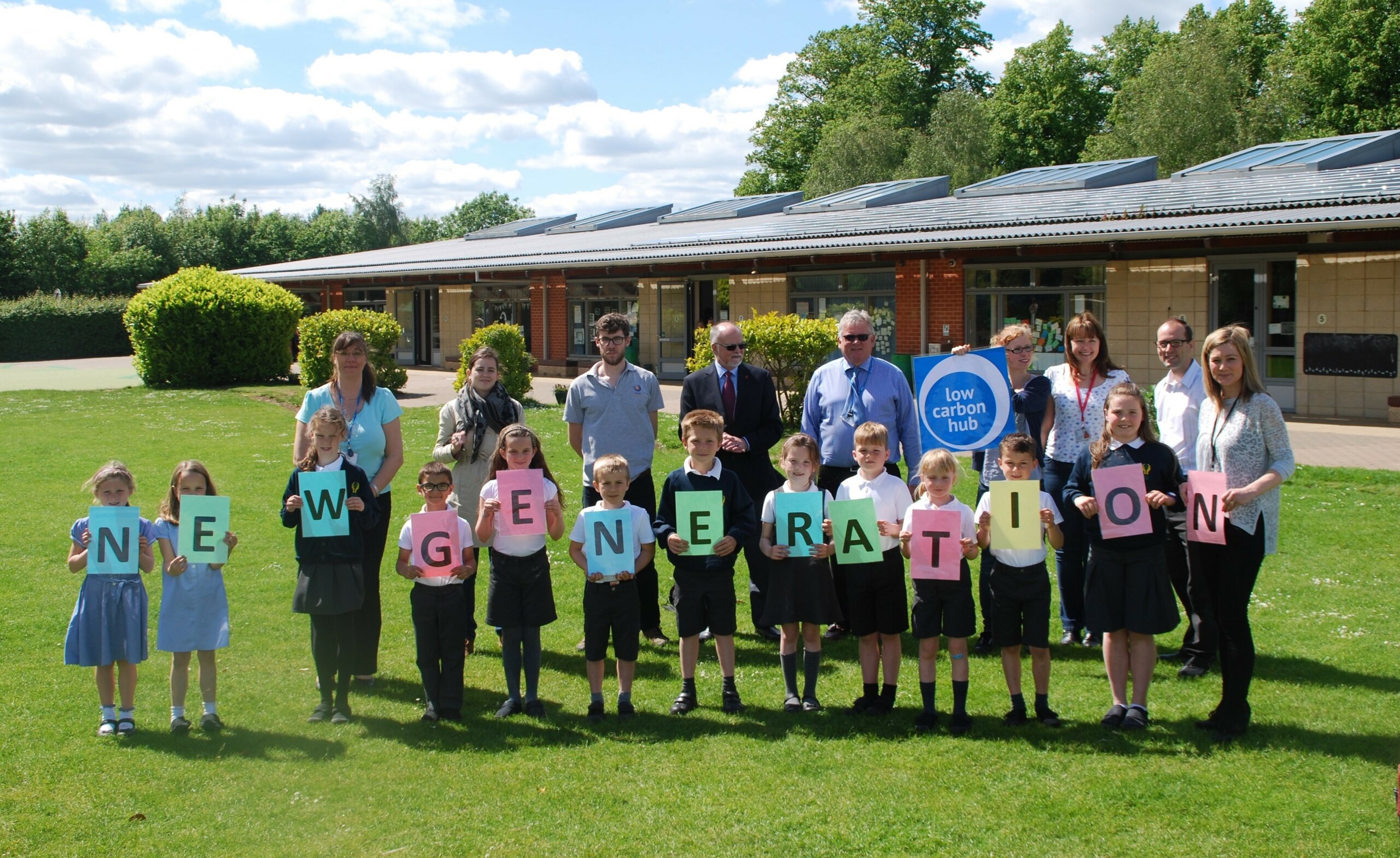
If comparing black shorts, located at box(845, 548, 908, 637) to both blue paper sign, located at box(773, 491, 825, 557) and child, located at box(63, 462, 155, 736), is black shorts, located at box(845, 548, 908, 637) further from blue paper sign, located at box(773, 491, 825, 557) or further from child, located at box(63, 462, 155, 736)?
child, located at box(63, 462, 155, 736)

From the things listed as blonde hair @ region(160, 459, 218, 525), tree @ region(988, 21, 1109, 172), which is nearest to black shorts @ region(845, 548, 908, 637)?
blonde hair @ region(160, 459, 218, 525)

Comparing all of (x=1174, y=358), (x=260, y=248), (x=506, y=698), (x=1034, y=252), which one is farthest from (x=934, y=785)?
(x=260, y=248)

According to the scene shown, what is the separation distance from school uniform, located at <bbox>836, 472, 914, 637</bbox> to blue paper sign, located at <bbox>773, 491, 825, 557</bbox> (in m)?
0.15

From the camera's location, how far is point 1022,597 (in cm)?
516

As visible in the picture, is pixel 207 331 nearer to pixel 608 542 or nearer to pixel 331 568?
pixel 331 568

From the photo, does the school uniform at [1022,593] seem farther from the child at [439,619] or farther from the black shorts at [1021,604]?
the child at [439,619]

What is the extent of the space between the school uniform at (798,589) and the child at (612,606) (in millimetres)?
672

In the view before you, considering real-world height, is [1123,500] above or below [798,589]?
above

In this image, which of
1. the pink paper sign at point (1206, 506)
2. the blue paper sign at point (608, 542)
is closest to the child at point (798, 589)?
the blue paper sign at point (608, 542)

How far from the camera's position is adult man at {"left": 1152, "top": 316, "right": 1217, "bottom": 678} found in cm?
570

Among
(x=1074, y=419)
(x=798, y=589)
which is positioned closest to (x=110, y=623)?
(x=798, y=589)

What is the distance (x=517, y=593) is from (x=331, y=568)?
0.93m

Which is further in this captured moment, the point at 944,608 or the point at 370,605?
the point at 370,605

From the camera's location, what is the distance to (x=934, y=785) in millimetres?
4535
